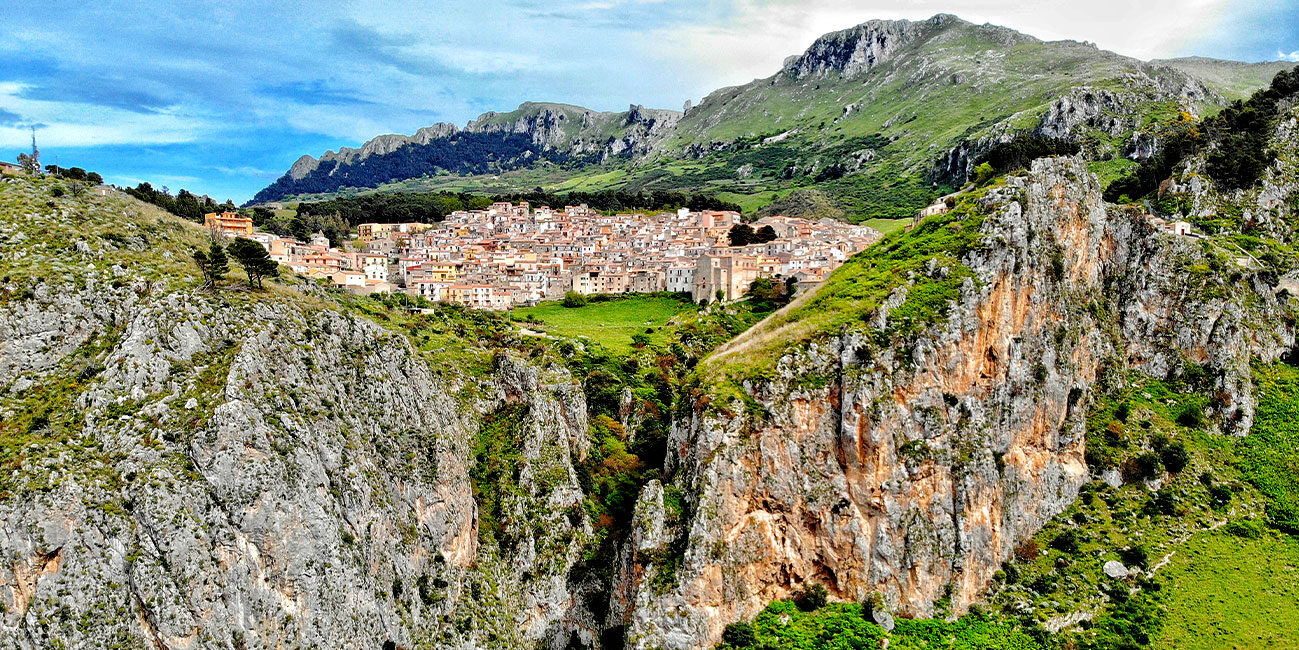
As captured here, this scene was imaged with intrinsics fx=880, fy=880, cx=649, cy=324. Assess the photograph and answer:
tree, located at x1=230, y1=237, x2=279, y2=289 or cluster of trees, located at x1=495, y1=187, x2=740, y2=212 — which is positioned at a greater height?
cluster of trees, located at x1=495, y1=187, x2=740, y2=212

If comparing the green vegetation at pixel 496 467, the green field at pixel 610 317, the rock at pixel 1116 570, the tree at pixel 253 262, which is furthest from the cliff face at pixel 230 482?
the rock at pixel 1116 570

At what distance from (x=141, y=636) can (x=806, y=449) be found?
37.1 metres

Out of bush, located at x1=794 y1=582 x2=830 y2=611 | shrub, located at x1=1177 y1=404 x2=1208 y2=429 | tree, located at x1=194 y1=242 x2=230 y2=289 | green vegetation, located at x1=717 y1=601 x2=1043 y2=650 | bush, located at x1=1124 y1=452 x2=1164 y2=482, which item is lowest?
green vegetation, located at x1=717 y1=601 x2=1043 y2=650

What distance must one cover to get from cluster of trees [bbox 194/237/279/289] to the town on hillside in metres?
20.4

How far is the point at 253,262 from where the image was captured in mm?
53531

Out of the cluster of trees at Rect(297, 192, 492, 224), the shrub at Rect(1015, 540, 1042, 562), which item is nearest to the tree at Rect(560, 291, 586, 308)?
the shrub at Rect(1015, 540, 1042, 562)

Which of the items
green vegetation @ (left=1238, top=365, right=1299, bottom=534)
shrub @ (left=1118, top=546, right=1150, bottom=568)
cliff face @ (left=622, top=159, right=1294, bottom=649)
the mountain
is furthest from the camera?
green vegetation @ (left=1238, top=365, right=1299, bottom=534)

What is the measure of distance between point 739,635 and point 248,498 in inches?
1100

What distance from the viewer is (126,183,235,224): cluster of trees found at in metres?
91.2

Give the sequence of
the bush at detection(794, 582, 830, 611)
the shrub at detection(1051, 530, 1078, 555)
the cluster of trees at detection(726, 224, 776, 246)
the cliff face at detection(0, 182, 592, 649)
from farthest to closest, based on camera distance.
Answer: the cluster of trees at detection(726, 224, 776, 246) → the shrub at detection(1051, 530, 1078, 555) → the bush at detection(794, 582, 830, 611) → the cliff face at detection(0, 182, 592, 649)

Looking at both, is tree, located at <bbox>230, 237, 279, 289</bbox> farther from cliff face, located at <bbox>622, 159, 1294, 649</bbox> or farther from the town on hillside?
cliff face, located at <bbox>622, 159, 1294, 649</bbox>

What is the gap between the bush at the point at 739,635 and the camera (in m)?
51.2

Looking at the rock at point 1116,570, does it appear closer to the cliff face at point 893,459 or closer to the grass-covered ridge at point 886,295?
the cliff face at point 893,459

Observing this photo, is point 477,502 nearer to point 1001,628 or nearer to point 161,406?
point 161,406
